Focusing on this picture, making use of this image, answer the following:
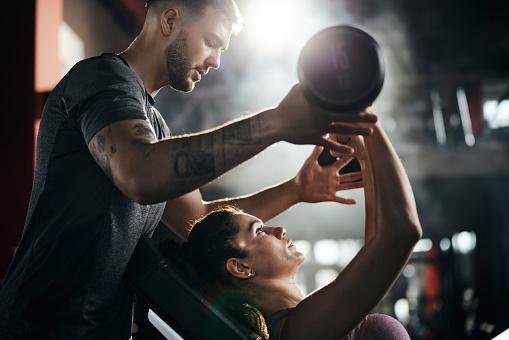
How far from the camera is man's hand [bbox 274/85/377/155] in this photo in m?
1.07

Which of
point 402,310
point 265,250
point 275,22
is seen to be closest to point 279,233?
point 265,250

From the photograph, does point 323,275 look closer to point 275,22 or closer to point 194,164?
point 275,22

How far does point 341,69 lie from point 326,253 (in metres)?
15.7

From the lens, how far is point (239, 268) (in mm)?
1730

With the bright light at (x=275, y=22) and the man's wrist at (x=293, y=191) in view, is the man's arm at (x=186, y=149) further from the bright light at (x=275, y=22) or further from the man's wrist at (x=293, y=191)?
the bright light at (x=275, y=22)

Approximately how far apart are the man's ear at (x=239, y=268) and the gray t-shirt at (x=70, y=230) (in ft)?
1.38

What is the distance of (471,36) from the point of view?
295 inches

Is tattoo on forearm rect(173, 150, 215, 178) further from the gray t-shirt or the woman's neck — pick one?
the woman's neck

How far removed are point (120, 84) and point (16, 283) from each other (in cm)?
51

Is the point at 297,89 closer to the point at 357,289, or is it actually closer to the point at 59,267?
the point at 357,289

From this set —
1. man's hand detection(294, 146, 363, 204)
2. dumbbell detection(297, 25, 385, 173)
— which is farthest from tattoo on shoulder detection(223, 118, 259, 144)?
man's hand detection(294, 146, 363, 204)

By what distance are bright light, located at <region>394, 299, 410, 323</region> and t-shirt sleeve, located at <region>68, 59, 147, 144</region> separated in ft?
28.8

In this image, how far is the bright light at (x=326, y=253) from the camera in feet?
52.4

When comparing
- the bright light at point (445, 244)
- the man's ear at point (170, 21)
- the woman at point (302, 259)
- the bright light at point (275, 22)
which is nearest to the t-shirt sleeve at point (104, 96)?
the man's ear at point (170, 21)
